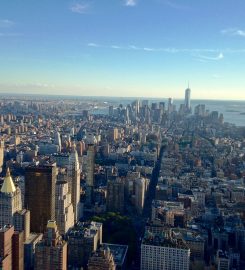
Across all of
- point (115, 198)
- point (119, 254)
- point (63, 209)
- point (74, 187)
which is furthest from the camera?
point (115, 198)

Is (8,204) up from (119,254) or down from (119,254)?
up

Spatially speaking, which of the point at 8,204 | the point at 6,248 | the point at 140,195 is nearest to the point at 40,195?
the point at 8,204

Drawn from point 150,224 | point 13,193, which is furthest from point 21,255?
point 150,224

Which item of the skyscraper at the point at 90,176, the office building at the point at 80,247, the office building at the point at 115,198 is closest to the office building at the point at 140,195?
the office building at the point at 115,198

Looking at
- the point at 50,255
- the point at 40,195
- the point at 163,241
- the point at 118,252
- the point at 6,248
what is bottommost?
the point at 118,252

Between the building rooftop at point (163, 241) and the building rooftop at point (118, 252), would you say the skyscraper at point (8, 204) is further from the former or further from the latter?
the building rooftop at point (163, 241)

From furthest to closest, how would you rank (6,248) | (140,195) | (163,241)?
(140,195) < (163,241) < (6,248)

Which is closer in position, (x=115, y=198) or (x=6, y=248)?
(x=6, y=248)

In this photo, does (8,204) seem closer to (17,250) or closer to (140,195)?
(17,250)

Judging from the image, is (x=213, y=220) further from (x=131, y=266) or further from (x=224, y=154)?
(x=224, y=154)

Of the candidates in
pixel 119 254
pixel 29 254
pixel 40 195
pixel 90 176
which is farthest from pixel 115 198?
pixel 29 254

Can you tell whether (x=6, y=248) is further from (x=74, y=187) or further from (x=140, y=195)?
(x=140, y=195)
